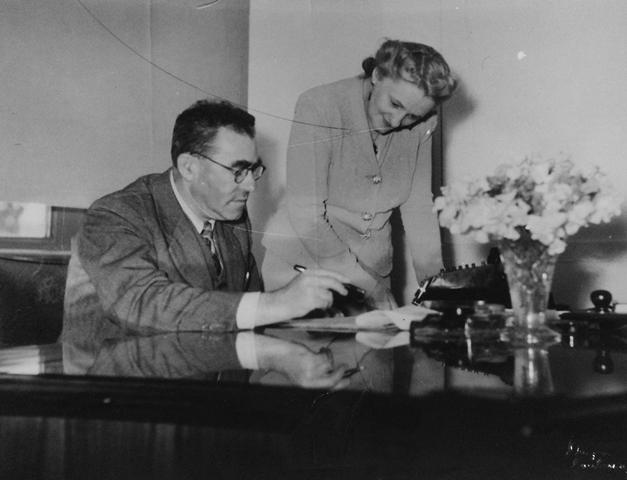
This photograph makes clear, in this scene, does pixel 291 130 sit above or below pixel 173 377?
above

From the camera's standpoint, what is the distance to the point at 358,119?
1.74 meters

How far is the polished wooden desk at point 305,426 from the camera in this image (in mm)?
675

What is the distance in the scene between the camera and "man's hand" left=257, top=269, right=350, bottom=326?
4.78ft

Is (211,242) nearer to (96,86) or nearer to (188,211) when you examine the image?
(188,211)

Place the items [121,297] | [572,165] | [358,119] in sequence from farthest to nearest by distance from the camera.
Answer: [358,119] < [121,297] < [572,165]

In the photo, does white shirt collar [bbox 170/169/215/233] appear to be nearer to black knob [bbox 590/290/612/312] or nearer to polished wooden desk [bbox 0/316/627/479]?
polished wooden desk [bbox 0/316/627/479]

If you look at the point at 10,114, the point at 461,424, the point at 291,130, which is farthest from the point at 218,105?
the point at 461,424

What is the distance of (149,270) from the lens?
1.45 meters

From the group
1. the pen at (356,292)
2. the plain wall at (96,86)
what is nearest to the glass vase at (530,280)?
the pen at (356,292)

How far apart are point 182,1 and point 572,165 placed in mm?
1200

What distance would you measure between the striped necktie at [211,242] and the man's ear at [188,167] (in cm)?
14

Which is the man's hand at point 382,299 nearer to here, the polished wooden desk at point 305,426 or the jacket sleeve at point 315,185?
the jacket sleeve at point 315,185

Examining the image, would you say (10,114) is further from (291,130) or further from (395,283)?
(395,283)

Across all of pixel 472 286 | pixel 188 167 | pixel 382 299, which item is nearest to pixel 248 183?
pixel 188 167
